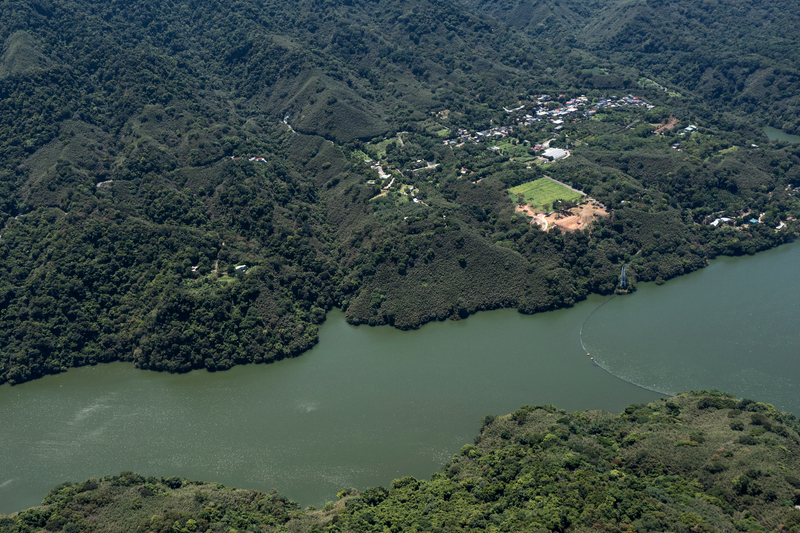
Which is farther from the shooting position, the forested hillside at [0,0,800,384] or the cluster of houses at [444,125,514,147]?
the cluster of houses at [444,125,514,147]

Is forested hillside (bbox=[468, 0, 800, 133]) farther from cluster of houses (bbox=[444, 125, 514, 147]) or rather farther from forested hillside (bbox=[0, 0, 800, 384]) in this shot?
cluster of houses (bbox=[444, 125, 514, 147])

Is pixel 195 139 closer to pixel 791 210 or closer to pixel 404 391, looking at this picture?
pixel 404 391

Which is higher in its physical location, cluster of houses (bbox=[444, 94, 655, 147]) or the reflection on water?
cluster of houses (bbox=[444, 94, 655, 147])

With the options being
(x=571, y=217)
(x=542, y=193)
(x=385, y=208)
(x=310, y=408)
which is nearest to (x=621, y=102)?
(x=542, y=193)


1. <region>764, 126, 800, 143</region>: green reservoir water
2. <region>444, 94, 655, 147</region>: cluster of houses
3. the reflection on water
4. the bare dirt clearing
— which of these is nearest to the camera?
the reflection on water

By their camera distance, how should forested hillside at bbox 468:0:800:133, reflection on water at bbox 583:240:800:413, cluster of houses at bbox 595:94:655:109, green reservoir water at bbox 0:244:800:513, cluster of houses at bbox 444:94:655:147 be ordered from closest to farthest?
green reservoir water at bbox 0:244:800:513, reflection on water at bbox 583:240:800:413, cluster of houses at bbox 444:94:655:147, cluster of houses at bbox 595:94:655:109, forested hillside at bbox 468:0:800:133

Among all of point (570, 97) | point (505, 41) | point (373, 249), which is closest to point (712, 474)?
point (373, 249)

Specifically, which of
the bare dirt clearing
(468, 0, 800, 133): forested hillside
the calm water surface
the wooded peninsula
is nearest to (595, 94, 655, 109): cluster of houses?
the wooded peninsula

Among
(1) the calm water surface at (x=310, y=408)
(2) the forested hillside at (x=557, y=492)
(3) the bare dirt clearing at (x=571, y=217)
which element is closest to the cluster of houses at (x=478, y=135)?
(3) the bare dirt clearing at (x=571, y=217)

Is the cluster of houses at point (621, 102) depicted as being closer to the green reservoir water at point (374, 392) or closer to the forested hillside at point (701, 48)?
the forested hillside at point (701, 48)
